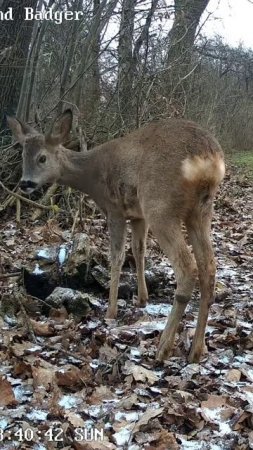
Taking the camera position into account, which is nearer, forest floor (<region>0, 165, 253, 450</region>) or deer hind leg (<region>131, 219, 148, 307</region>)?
Result: forest floor (<region>0, 165, 253, 450</region>)

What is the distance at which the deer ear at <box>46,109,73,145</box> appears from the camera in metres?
5.95

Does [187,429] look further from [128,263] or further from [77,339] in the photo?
[128,263]

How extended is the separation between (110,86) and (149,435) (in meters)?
8.25

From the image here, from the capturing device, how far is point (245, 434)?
363 cm

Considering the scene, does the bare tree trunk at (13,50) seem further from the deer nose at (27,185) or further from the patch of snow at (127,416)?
the patch of snow at (127,416)

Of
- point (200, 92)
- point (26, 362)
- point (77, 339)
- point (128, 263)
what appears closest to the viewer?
point (26, 362)

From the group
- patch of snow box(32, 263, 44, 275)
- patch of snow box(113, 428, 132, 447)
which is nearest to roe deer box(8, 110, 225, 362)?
patch of snow box(32, 263, 44, 275)

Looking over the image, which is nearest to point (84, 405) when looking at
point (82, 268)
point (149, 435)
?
point (149, 435)

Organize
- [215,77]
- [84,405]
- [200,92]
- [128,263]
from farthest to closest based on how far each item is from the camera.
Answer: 1. [215,77]
2. [200,92]
3. [128,263]
4. [84,405]

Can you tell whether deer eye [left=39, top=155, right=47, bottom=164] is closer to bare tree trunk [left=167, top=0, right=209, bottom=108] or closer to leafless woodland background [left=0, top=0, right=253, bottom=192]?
leafless woodland background [left=0, top=0, right=253, bottom=192]

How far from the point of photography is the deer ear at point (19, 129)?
621cm

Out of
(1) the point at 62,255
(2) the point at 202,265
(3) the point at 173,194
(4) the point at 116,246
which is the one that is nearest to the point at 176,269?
(2) the point at 202,265

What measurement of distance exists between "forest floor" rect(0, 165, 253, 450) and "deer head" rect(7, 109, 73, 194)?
881 mm

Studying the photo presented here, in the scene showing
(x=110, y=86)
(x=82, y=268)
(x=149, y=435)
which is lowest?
(x=149, y=435)
